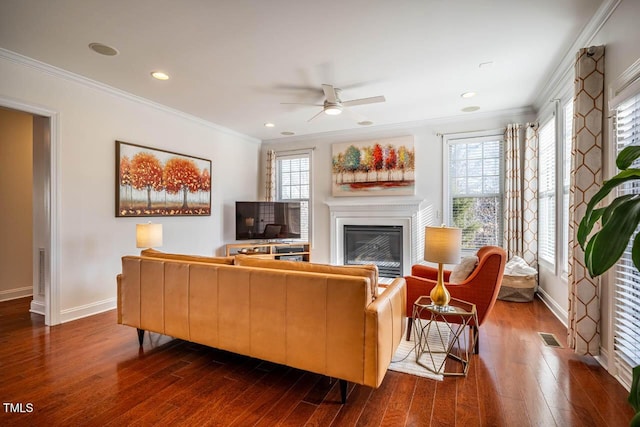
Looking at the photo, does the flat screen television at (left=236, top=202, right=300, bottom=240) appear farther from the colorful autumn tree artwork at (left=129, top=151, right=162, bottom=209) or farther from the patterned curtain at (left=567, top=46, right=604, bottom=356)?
the patterned curtain at (left=567, top=46, right=604, bottom=356)

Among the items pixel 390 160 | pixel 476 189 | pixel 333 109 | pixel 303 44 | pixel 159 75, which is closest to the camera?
pixel 303 44

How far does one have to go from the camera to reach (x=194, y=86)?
372 centimetres

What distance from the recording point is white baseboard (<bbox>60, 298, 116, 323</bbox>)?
3.37 metres

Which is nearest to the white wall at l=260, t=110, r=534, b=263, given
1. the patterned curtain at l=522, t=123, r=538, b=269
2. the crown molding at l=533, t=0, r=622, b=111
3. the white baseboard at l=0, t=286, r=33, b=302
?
the patterned curtain at l=522, t=123, r=538, b=269

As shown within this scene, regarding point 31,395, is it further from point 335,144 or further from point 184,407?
point 335,144

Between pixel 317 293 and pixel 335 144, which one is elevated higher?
pixel 335 144

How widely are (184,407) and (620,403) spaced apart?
272 centimetres

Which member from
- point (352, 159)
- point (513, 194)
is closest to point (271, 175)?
point (352, 159)

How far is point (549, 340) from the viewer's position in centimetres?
288

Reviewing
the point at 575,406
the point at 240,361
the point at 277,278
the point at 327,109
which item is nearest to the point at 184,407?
the point at 240,361

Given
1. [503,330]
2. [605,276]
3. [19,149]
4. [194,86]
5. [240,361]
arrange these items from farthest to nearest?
[19,149] < [194,86] < [503,330] < [240,361] < [605,276]

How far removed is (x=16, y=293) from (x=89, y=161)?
2439 millimetres

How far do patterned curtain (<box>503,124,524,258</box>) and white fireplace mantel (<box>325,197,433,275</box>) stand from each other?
3.68ft

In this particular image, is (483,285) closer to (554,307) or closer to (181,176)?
(554,307)
